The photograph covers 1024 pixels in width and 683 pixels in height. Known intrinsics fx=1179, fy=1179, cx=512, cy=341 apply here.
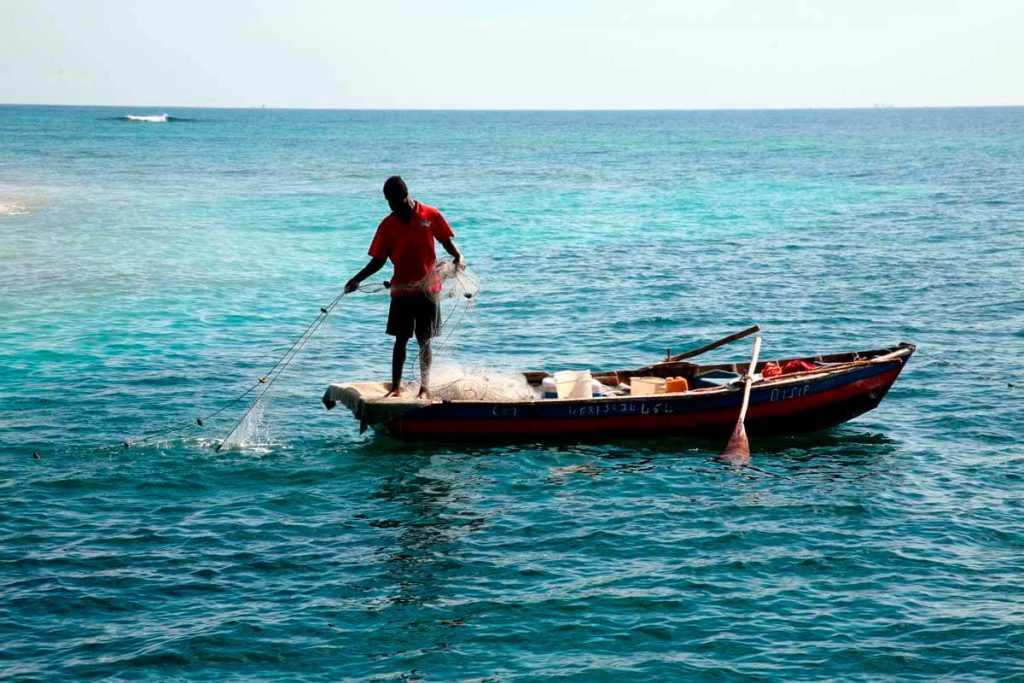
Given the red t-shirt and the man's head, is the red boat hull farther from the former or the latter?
the man's head

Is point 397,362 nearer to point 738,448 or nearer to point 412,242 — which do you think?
point 412,242

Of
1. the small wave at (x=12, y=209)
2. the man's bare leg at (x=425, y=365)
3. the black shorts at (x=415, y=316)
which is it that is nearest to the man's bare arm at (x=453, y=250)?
the black shorts at (x=415, y=316)

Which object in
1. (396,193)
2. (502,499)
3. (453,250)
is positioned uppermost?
(396,193)

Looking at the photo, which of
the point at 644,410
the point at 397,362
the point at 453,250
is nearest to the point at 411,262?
the point at 453,250

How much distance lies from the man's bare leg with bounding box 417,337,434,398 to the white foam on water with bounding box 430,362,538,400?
116mm

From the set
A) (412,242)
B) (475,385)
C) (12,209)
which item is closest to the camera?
(412,242)

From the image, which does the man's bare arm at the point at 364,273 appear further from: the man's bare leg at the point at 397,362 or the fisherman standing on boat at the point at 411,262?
the man's bare leg at the point at 397,362

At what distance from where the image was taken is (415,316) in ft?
46.6

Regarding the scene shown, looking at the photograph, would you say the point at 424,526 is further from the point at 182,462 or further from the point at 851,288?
the point at 851,288

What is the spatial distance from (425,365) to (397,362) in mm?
405

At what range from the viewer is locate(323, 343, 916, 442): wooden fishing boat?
576 inches

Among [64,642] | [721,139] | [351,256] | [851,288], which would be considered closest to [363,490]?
[64,642]

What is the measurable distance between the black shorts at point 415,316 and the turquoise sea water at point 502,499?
1.62 metres

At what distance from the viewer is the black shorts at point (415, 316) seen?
14.1 meters
